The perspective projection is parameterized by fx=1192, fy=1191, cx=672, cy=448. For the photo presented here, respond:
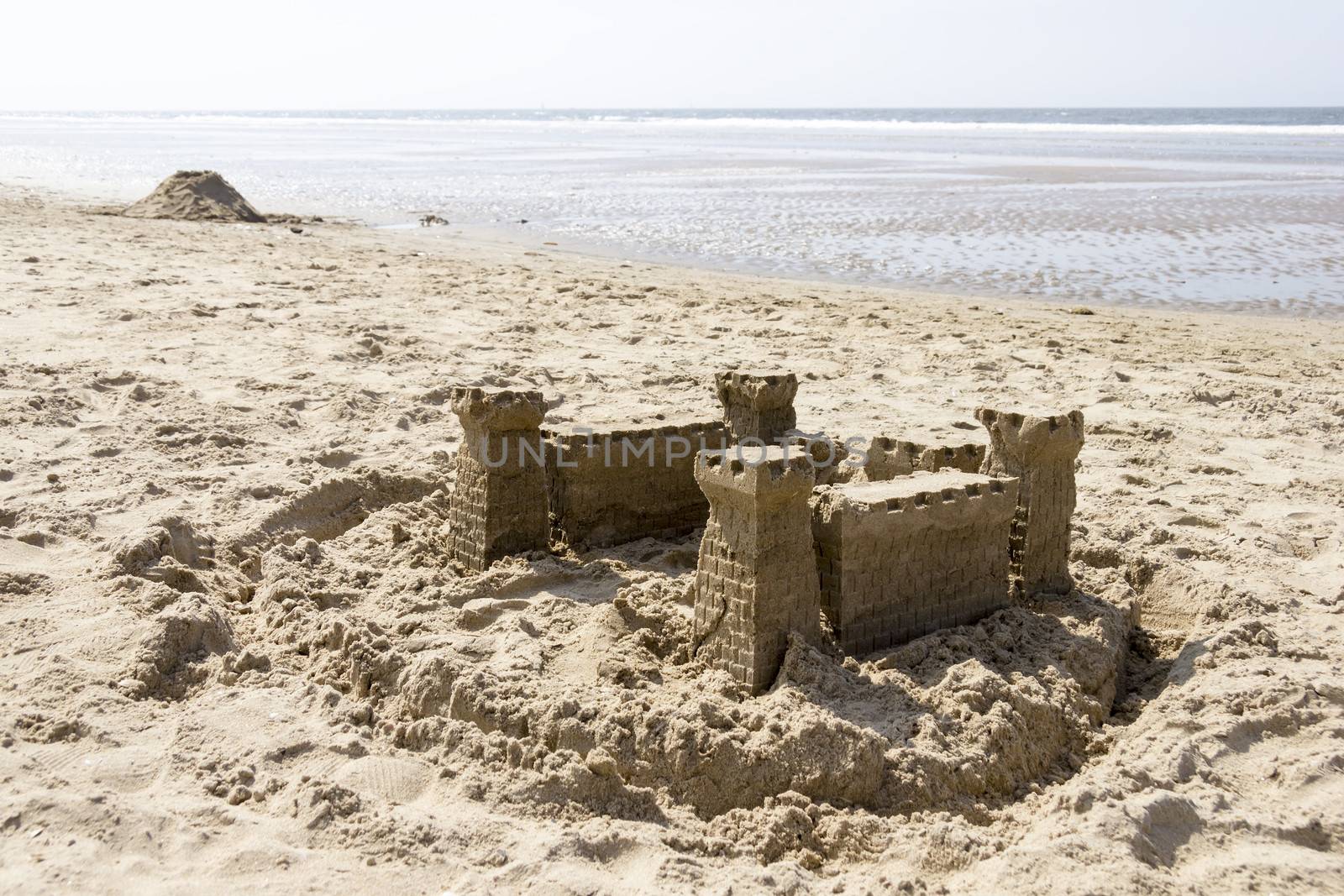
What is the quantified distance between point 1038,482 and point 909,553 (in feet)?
2.26

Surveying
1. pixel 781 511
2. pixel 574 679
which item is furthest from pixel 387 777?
pixel 781 511

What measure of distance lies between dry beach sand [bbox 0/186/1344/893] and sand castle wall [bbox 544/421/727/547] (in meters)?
0.14

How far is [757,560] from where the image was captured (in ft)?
11.4

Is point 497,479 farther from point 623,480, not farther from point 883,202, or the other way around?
point 883,202

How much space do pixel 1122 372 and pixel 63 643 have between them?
637 cm

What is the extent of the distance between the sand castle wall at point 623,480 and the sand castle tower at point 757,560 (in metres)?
1.08

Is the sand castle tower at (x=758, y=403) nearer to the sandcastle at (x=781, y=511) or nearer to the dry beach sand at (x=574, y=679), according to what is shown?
the sandcastle at (x=781, y=511)

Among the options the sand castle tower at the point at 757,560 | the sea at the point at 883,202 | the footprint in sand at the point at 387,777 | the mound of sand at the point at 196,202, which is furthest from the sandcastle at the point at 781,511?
the mound of sand at the point at 196,202

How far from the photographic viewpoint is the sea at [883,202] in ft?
39.3

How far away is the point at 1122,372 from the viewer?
7.73 meters

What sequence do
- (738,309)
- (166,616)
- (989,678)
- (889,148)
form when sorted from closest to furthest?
(989,678)
(166,616)
(738,309)
(889,148)

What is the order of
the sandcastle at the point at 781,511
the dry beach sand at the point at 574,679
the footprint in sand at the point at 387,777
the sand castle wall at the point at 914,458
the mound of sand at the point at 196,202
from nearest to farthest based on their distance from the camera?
1. the dry beach sand at the point at 574,679
2. the footprint in sand at the point at 387,777
3. the sandcastle at the point at 781,511
4. the sand castle wall at the point at 914,458
5. the mound of sand at the point at 196,202

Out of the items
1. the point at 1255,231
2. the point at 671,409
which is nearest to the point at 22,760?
the point at 671,409

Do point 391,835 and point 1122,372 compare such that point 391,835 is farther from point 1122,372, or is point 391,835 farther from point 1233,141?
point 1233,141
